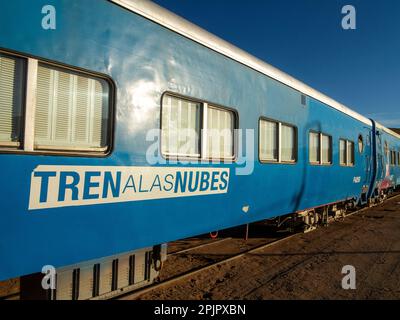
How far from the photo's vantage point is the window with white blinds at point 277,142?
5.48 m

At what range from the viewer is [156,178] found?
3555 millimetres

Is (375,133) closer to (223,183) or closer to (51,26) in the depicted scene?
(223,183)

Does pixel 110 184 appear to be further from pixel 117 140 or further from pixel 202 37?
pixel 202 37

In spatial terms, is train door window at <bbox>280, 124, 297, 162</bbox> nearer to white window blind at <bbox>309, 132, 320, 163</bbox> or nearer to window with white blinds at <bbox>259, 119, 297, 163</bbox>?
window with white blinds at <bbox>259, 119, 297, 163</bbox>

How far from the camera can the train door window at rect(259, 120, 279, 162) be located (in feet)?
17.8

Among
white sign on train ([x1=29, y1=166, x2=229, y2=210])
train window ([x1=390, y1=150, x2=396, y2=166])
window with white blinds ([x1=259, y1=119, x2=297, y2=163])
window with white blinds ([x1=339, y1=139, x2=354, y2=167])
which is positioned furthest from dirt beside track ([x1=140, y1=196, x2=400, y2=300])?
train window ([x1=390, y1=150, x2=396, y2=166])

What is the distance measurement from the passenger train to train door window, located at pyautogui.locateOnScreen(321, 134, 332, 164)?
2.79 metres

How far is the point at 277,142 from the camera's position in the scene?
5867mm

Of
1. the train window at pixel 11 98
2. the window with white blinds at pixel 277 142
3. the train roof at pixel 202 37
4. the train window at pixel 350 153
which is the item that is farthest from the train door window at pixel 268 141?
the train window at pixel 350 153

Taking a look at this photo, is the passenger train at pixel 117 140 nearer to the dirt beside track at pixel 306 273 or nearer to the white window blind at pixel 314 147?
the dirt beside track at pixel 306 273

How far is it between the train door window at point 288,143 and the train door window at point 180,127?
2.38 metres

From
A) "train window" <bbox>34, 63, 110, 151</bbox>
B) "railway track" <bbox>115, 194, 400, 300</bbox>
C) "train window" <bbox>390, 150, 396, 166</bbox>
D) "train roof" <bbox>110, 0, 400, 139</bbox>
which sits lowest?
"railway track" <bbox>115, 194, 400, 300</bbox>

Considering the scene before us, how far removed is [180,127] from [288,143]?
2988 mm
